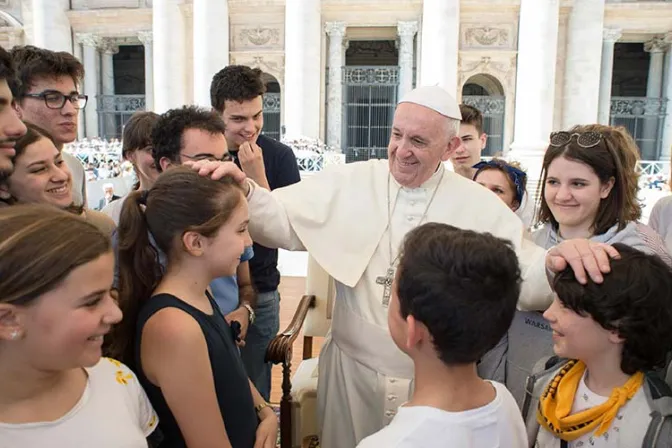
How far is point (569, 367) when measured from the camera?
1.63 m

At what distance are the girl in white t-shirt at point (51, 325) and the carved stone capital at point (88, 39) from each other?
63.1 ft

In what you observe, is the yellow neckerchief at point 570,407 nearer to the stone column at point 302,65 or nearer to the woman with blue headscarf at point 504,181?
the woman with blue headscarf at point 504,181

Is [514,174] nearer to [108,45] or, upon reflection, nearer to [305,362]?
[305,362]

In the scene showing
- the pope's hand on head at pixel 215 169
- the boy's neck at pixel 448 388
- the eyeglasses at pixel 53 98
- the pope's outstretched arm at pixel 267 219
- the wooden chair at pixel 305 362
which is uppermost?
the eyeglasses at pixel 53 98

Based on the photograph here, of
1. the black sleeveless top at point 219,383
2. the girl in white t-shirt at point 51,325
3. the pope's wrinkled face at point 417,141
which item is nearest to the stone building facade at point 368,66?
the pope's wrinkled face at point 417,141

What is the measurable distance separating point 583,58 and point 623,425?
1539 centimetres

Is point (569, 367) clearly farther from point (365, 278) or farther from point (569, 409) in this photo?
point (365, 278)

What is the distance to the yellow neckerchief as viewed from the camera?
144 cm

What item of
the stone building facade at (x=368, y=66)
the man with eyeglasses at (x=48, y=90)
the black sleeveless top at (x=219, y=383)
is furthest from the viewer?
the stone building facade at (x=368, y=66)

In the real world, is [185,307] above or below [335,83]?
Result: below

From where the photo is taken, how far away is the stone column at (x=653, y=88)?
17.0 m

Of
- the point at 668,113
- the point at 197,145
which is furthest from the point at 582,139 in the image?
the point at 668,113

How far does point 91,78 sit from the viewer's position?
18.1m

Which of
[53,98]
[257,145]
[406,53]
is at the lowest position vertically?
[257,145]
